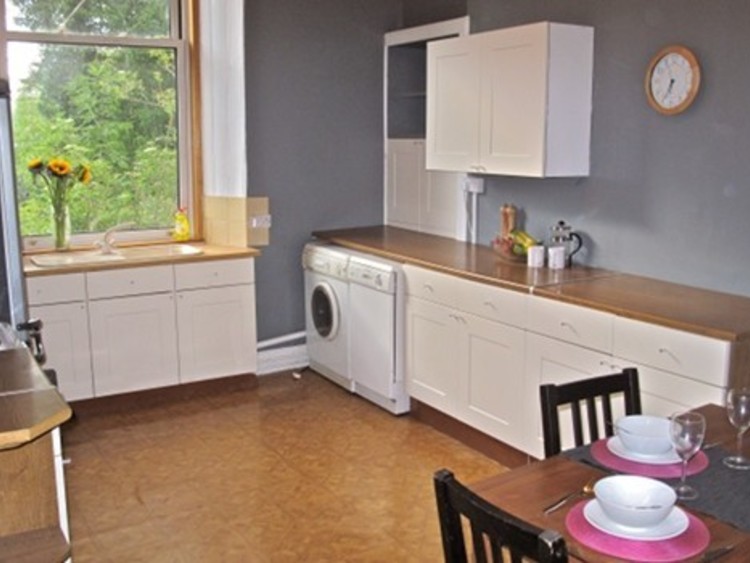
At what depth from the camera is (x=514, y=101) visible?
399 cm

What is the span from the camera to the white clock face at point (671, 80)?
11.6ft

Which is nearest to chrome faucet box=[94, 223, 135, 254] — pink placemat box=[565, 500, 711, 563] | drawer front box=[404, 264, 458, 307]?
drawer front box=[404, 264, 458, 307]

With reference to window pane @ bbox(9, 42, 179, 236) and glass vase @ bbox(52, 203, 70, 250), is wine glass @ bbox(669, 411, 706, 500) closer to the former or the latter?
glass vase @ bbox(52, 203, 70, 250)

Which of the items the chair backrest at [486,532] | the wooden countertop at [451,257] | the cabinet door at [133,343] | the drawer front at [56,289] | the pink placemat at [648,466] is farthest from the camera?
the cabinet door at [133,343]

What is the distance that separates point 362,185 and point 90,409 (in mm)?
2319

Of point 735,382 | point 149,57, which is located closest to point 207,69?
point 149,57

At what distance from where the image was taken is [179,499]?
3623 millimetres

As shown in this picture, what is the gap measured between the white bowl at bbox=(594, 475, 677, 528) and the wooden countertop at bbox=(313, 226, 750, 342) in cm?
123

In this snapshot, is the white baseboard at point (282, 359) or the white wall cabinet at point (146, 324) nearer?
the white wall cabinet at point (146, 324)

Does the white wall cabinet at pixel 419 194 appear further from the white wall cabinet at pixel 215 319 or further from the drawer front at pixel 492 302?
the white wall cabinet at pixel 215 319

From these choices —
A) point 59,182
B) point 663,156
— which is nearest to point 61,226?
point 59,182

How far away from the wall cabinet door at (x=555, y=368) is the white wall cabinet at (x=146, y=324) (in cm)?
207

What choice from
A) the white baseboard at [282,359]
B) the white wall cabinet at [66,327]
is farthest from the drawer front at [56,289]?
the white baseboard at [282,359]

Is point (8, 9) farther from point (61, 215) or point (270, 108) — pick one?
point (270, 108)
